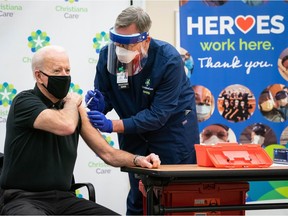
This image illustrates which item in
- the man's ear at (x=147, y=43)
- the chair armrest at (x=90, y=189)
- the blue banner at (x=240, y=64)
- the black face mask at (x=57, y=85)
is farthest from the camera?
the blue banner at (x=240, y=64)

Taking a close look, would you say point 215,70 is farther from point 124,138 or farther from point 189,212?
point 189,212

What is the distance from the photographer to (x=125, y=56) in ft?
9.93

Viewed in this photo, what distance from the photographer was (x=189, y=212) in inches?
109

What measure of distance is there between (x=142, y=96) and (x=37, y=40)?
138 cm

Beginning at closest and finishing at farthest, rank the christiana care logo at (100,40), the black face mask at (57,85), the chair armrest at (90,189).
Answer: the black face mask at (57,85) < the chair armrest at (90,189) < the christiana care logo at (100,40)

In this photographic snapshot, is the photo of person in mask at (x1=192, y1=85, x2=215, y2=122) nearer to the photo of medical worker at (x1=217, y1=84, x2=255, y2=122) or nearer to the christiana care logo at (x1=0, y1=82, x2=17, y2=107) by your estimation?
the photo of medical worker at (x1=217, y1=84, x2=255, y2=122)

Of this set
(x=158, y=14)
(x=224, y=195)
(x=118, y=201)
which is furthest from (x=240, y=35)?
(x=224, y=195)

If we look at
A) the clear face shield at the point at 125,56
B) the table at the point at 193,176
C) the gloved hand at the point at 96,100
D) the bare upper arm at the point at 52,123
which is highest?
the clear face shield at the point at 125,56

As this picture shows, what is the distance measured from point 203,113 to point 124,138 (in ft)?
4.61

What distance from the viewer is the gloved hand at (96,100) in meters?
3.16

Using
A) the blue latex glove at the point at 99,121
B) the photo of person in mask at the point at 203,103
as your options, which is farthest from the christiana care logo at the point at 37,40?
the blue latex glove at the point at 99,121

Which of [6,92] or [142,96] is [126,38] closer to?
[142,96]

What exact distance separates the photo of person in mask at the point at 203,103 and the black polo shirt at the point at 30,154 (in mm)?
2031

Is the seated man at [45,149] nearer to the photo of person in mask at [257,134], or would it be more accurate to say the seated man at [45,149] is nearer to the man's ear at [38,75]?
the man's ear at [38,75]
